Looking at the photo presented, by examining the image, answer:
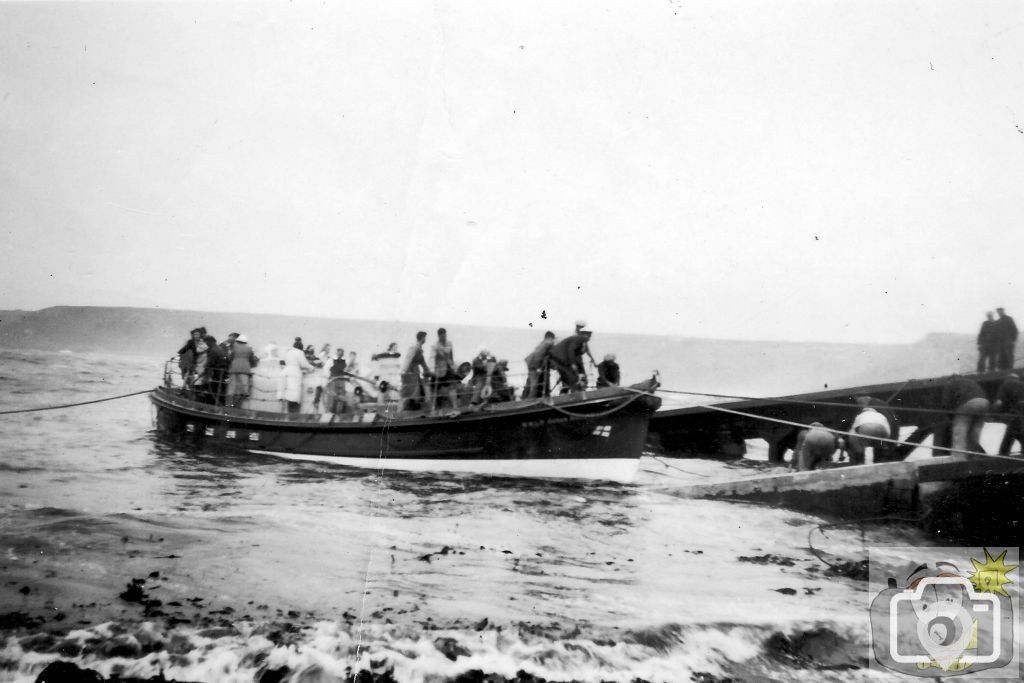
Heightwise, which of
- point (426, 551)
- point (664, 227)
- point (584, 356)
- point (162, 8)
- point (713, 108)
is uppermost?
point (162, 8)

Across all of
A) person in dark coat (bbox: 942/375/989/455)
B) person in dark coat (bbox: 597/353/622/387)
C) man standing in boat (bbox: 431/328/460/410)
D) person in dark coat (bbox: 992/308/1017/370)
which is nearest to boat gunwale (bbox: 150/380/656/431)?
person in dark coat (bbox: 597/353/622/387)

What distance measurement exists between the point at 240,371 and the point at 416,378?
3.14 feet

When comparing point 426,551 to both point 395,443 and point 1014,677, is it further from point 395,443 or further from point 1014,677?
point 1014,677

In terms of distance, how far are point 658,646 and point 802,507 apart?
0.92 metres

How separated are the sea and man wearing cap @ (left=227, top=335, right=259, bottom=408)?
394mm

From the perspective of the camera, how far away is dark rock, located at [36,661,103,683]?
101 inches

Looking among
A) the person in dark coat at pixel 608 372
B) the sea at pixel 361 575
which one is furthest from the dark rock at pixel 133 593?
the person in dark coat at pixel 608 372

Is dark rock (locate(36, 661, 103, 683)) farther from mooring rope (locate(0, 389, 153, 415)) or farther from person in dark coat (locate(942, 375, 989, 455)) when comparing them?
person in dark coat (locate(942, 375, 989, 455))

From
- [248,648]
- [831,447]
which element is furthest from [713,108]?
[248,648]

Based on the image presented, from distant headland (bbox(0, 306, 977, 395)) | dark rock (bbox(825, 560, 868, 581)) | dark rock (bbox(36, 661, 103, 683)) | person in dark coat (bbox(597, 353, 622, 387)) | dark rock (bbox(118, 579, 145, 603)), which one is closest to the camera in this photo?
dark rock (bbox(36, 661, 103, 683))

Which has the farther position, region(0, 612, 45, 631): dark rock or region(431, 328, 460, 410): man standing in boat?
region(431, 328, 460, 410): man standing in boat

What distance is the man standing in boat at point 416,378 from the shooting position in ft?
10.1

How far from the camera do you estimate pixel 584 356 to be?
3.13 meters

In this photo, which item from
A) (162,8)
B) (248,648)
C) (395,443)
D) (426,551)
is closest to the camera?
(248,648)
